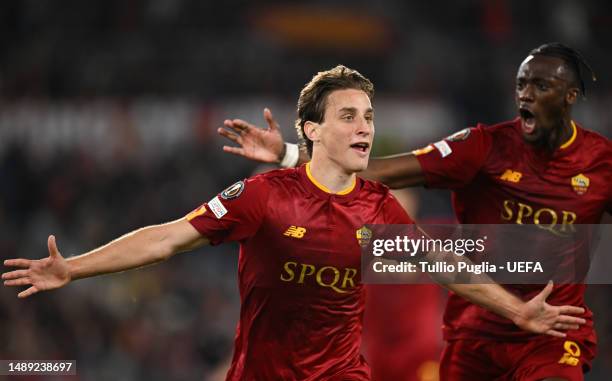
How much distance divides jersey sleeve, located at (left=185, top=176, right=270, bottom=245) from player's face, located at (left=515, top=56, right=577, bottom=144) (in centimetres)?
166

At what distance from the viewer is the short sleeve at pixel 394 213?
5.38 meters

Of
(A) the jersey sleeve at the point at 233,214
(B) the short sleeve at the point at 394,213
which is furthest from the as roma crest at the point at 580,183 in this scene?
(A) the jersey sleeve at the point at 233,214

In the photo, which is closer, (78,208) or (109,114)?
(78,208)

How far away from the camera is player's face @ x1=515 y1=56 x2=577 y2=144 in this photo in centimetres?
580

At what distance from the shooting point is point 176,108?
48.4 feet

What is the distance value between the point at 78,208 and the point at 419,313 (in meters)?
6.65

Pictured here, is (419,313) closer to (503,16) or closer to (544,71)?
(544,71)

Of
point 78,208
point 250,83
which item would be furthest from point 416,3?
point 78,208

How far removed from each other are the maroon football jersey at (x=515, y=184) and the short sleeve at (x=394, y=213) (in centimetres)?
65

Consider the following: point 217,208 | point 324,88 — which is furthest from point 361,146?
point 217,208

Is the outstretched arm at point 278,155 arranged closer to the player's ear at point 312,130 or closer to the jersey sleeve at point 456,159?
the jersey sleeve at point 456,159

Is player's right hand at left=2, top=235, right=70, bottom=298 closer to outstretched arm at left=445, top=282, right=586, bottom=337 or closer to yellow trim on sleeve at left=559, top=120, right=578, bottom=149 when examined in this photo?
outstretched arm at left=445, top=282, right=586, bottom=337

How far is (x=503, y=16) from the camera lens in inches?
627

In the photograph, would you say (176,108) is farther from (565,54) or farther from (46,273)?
(46,273)
